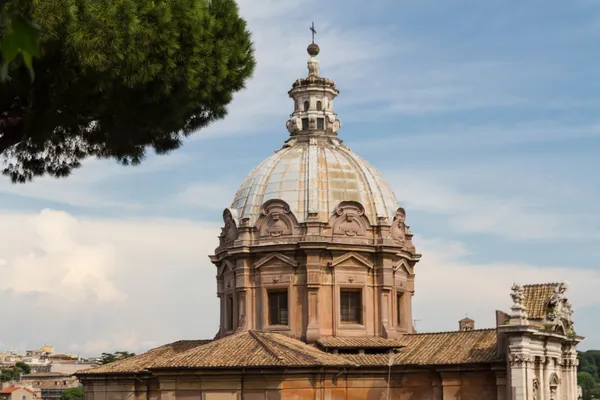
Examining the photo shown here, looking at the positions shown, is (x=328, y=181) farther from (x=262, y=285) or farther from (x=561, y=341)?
(x=561, y=341)

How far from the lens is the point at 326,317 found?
39.9 meters

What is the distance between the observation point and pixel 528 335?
35656 mm

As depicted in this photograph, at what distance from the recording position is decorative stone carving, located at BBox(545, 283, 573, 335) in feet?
125

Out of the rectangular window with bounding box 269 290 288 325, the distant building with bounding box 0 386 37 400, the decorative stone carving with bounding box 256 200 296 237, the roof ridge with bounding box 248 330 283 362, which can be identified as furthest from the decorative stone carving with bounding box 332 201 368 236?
the distant building with bounding box 0 386 37 400

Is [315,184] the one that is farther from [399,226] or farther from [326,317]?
[326,317]

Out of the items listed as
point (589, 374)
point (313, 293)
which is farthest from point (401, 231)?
point (589, 374)

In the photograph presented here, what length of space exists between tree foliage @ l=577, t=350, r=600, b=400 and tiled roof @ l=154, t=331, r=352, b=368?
84677 millimetres

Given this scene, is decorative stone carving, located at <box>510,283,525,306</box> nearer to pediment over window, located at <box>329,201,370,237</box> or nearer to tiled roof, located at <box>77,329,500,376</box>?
tiled roof, located at <box>77,329,500,376</box>

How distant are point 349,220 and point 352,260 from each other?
162 cm

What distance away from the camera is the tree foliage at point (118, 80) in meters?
16.2

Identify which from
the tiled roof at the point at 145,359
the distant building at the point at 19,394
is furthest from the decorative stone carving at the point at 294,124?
the distant building at the point at 19,394

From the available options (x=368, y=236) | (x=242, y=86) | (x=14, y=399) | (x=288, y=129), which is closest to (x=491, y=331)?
(x=368, y=236)

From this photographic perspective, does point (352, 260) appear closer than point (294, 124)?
Yes

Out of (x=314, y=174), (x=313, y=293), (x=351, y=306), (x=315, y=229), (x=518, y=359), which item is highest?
(x=314, y=174)
